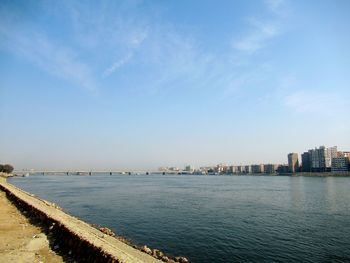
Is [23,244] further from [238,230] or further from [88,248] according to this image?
[238,230]

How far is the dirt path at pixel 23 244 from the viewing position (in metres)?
17.9

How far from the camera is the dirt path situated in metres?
17.9

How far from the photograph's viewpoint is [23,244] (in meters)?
20.9

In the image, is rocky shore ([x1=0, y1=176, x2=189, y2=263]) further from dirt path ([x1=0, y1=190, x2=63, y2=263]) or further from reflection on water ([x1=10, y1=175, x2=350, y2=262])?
reflection on water ([x1=10, y1=175, x2=350, y2=262])

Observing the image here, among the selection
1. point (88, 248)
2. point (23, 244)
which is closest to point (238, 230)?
point (88, 248)

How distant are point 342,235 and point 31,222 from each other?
106ft

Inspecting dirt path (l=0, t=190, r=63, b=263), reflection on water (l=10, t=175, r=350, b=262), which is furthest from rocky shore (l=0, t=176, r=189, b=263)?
reflection on water (l=10, t=175, r=350, b=262)

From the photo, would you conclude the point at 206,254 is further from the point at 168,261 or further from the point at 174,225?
the point at 174,225

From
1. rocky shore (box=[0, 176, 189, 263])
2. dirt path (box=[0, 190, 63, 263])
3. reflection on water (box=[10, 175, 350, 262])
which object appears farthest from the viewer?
reflection on water (box=[10, 175, 350, 262])

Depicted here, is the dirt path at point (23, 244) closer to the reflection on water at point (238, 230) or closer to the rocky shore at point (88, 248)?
the rocky shore at point (88, 248)

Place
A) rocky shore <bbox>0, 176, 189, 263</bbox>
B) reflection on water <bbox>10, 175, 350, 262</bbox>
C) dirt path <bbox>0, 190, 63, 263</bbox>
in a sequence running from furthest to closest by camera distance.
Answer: reflection on water <bbox>10, 175, 350, 262</bbox>, dirt path <bbox>0, 190, 63, 263</bbox>, rocky shore <bbox>0, 176, 189, 263</bbox>

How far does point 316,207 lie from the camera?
5053 centimetres

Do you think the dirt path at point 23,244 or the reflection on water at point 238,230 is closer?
the dirt path at point 23,244

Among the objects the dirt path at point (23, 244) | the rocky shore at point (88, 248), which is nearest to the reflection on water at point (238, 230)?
the rocky shore at point (88, 248)
